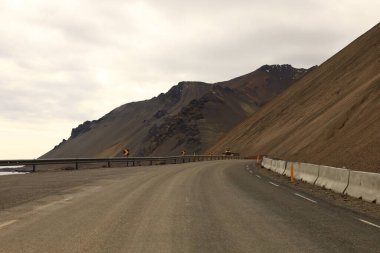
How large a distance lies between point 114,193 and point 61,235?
719cm

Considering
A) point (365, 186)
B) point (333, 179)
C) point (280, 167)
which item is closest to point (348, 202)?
point (365, 186)

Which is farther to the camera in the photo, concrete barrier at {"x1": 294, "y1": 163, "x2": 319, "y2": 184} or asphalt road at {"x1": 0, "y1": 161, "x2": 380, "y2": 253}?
concrete barrier at {"x1": 294, "y1": 163, "x2": 319, "y2": 184}

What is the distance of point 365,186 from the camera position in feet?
43.5

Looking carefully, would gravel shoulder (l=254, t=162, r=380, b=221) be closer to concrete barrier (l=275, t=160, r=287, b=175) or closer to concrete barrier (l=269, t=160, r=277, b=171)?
concrete barrier (l=275, t=160, r=287, b=175)

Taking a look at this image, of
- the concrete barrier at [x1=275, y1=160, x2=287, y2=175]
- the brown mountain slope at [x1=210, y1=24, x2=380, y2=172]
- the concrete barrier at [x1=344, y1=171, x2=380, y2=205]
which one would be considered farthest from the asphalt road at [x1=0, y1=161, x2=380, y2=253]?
the brown mountain slope at [x1=210, y1=24, x2=380, y2=172]

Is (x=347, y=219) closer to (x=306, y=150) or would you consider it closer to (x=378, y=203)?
(x=378, y=203)

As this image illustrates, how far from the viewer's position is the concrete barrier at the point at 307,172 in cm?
1875

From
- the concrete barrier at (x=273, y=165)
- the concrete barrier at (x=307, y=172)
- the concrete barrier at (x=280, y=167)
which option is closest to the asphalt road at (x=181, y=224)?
the concrete barrier at (x=307, y=172)

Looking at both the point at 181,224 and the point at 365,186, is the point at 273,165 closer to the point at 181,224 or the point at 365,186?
the point at 365,186

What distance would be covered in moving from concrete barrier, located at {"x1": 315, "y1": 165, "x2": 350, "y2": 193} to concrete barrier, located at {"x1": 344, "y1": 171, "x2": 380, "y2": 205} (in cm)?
46

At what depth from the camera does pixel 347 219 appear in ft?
32.2

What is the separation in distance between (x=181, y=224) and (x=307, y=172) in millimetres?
12247

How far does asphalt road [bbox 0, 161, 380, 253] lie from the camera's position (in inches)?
276

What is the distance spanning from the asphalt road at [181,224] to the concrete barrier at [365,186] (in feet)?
4.35
